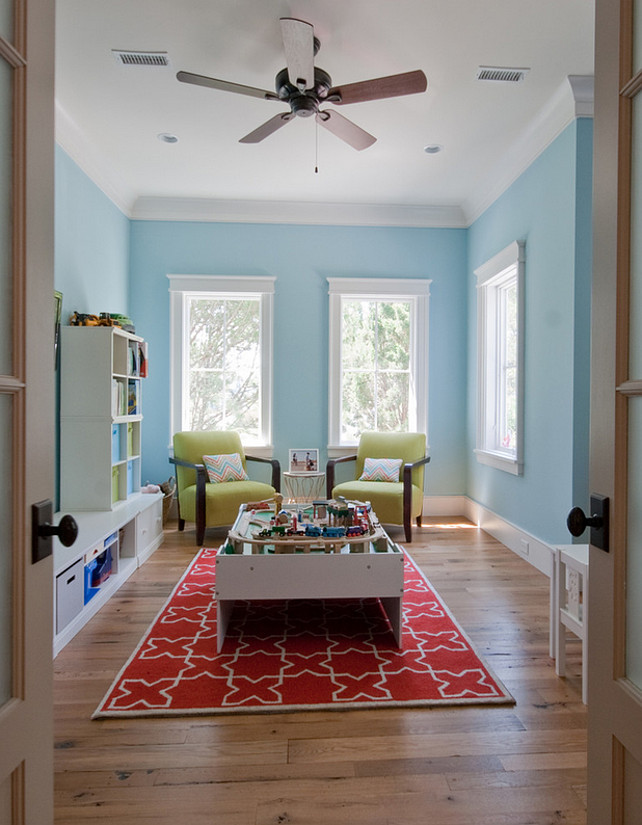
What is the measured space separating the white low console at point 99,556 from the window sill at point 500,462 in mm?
2818

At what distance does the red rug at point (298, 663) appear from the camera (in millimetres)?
2123

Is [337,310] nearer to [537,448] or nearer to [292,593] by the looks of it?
[537,448]

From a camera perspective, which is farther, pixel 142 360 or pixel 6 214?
pixel 142 360

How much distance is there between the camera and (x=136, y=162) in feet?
14.6

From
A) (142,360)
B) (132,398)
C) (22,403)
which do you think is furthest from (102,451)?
(22,403)

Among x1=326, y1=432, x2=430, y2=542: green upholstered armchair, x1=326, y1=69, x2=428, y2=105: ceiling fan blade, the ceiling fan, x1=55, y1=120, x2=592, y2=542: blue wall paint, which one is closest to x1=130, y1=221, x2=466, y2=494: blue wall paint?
x1=55, y1=120, x2=592, y2=542: blue wall paint

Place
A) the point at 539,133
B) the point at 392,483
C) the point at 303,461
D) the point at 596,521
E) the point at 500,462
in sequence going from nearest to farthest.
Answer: the point at 596,521 → the point at 539,133 → the point at 500,462 → the point at 392,483 → the point at 303,461

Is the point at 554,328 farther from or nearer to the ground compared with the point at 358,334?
nearer to the ground

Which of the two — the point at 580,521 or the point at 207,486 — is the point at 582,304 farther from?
the point at 207,486

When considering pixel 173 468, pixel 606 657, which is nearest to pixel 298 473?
pixel 173 468

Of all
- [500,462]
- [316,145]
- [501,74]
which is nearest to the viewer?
[501,74]

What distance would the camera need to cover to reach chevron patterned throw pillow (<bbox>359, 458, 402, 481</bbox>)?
495cm

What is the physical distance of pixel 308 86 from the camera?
2717 millimetres

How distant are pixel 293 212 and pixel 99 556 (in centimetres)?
369
